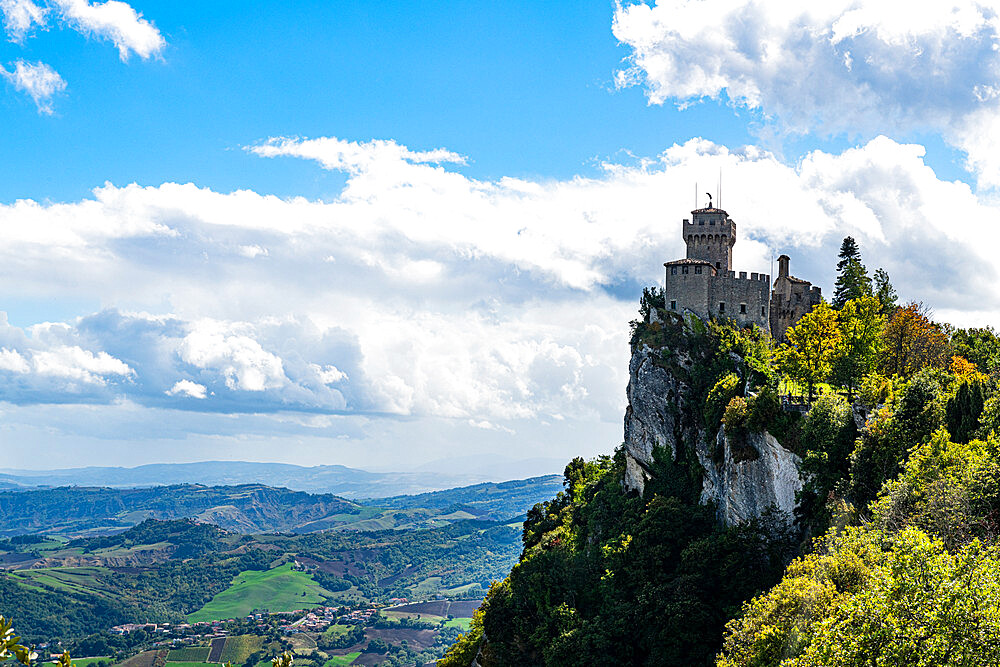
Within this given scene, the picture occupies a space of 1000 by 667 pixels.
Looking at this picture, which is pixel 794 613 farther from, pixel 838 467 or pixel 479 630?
pixel 479 630

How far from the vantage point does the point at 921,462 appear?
45.0 meters

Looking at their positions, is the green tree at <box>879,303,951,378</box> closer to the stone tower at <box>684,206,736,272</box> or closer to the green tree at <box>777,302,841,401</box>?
the green tree at <box>777,302,841,401</box>

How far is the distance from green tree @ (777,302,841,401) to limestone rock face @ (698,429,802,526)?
8326 millimetres

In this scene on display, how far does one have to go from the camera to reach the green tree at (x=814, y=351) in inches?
2677

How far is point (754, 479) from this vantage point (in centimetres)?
6184

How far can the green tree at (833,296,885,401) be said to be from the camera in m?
67.7

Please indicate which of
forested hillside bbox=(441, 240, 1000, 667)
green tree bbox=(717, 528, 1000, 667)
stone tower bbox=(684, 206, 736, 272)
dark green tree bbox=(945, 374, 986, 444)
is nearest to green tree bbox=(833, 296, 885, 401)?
forested hillside bbox=(441, 240, 1000, 667)

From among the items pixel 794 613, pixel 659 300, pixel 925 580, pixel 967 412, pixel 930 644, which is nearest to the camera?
pixel 930 644

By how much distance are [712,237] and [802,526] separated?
37.3m

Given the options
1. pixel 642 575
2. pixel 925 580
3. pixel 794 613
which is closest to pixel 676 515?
pixel 642 575

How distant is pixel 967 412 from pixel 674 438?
29.0m

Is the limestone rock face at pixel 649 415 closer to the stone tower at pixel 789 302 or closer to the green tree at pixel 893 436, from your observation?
the stone tower at pixel 789 302

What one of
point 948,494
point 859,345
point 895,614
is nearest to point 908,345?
point 859,345

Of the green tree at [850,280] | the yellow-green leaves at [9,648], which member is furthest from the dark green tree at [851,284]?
the yellow-green leaves at [9,648]
